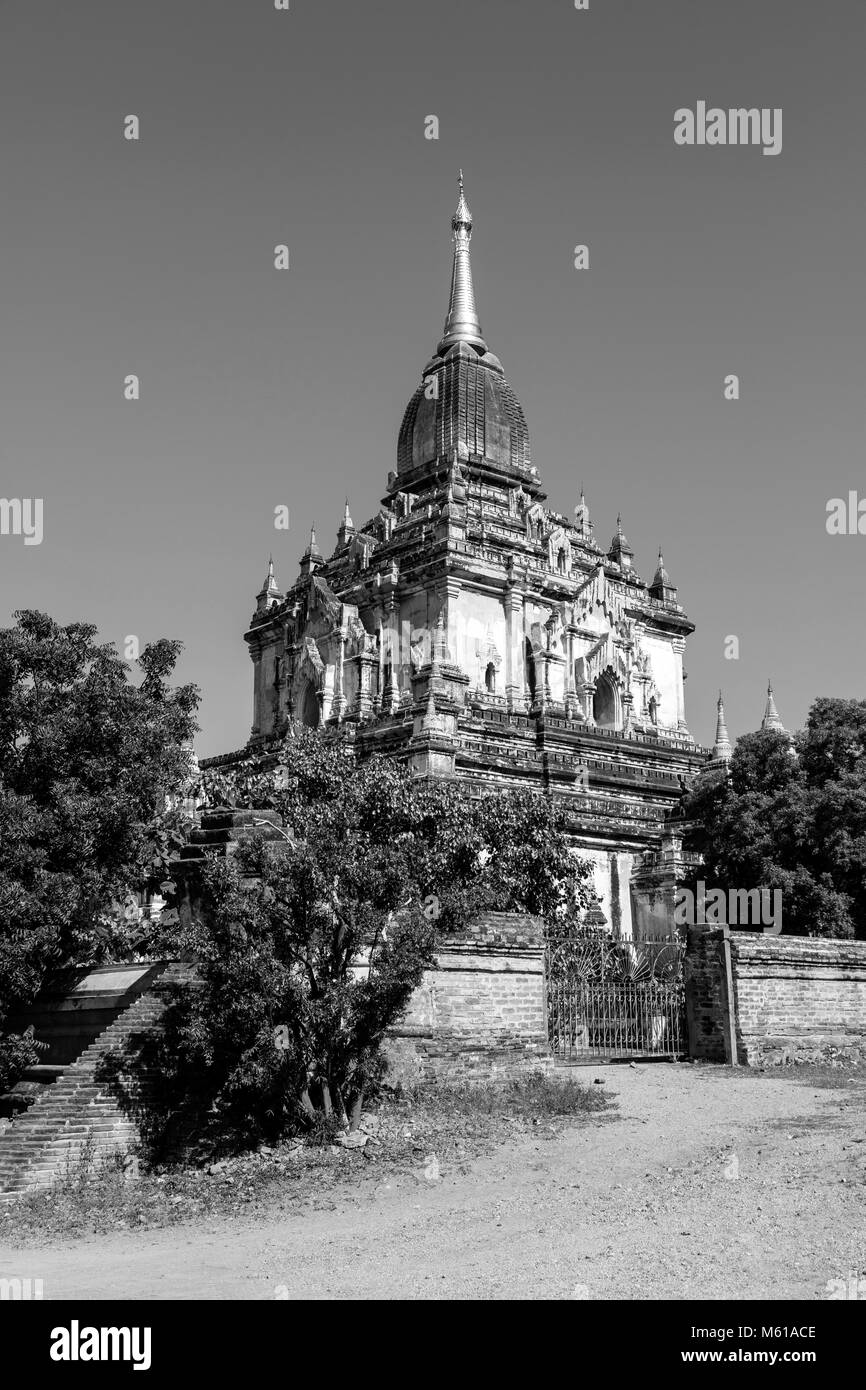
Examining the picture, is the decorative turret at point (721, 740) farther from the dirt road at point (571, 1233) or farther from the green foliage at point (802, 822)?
the dirt road at point (571, 1233)

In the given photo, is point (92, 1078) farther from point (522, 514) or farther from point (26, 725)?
point (522, 514)

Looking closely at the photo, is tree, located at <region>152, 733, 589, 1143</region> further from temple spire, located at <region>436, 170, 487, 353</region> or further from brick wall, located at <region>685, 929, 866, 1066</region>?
temple spire, located at <region>436, 170, 487, 353</region>

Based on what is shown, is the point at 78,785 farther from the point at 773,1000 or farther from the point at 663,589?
the point at 663,589

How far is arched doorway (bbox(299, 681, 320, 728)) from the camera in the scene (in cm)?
4878

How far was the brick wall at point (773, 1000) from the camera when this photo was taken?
20.5m

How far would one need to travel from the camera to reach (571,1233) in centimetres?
1117

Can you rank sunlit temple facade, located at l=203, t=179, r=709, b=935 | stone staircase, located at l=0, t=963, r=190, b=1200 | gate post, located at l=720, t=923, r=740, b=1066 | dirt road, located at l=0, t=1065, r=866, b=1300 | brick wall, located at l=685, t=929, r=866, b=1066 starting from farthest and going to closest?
sunlit temple facade, located at l=203, t=179, r=709, b=935
brick wall, located at l=685, t=929, r=866, b=1066
gate post, located at l=720, t=923, r=740, b=1066
stone staircase, located at l=0, t=963, r=190, b=1200
dirt road, located at l=0, t=1065, r=866, b=1300

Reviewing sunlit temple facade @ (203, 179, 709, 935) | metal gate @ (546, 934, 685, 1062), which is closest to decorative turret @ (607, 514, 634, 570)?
sunlit temple facade @ (203, 179, 709, 935)

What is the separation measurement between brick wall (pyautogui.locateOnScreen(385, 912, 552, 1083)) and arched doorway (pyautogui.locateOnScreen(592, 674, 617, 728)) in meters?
30.9

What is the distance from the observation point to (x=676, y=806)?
41.8 meters

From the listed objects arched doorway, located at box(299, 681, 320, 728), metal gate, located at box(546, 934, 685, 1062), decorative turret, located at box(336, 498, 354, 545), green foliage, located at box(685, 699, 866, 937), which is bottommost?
metal gate, located at box(546, 934, 685, 1062)

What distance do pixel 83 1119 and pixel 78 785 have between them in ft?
19.4
